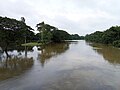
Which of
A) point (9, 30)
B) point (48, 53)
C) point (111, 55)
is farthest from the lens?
point (48, 53)

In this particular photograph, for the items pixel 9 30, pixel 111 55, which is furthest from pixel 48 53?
pixel 111 55

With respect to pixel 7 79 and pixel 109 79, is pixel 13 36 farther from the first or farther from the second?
pixel 109 79

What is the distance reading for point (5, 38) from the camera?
30.5 m

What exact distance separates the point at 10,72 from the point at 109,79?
28.9 ft

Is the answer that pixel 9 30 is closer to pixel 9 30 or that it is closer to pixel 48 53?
pixel 9 30

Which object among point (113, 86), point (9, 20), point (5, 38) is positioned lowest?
point (113, 86)

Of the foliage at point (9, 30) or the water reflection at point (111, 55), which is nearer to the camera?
the water reflection at point (111, 55)

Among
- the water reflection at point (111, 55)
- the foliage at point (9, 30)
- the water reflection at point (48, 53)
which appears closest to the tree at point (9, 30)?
the foliage at point (9, 30)

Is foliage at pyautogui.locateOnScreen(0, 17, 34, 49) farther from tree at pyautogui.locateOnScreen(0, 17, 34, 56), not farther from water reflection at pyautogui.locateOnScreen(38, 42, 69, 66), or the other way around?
water reflection at pyautogui.locateOnScreen(38, 42, 69, 66)

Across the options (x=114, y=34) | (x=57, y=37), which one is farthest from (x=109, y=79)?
(x=57, y=37)

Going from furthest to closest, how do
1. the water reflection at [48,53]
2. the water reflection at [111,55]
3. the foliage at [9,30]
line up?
the foliage at [9,30] → the water reflection at [48,53] → the water reflection at [111,55]

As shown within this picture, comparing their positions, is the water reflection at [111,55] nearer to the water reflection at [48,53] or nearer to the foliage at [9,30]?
the water reflection at [48,53]

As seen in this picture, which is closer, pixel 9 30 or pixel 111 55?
pixel 9 30

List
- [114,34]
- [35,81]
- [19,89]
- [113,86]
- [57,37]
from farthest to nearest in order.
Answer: [57,37], [114,34], [35,81], [113,86], [19,89]
